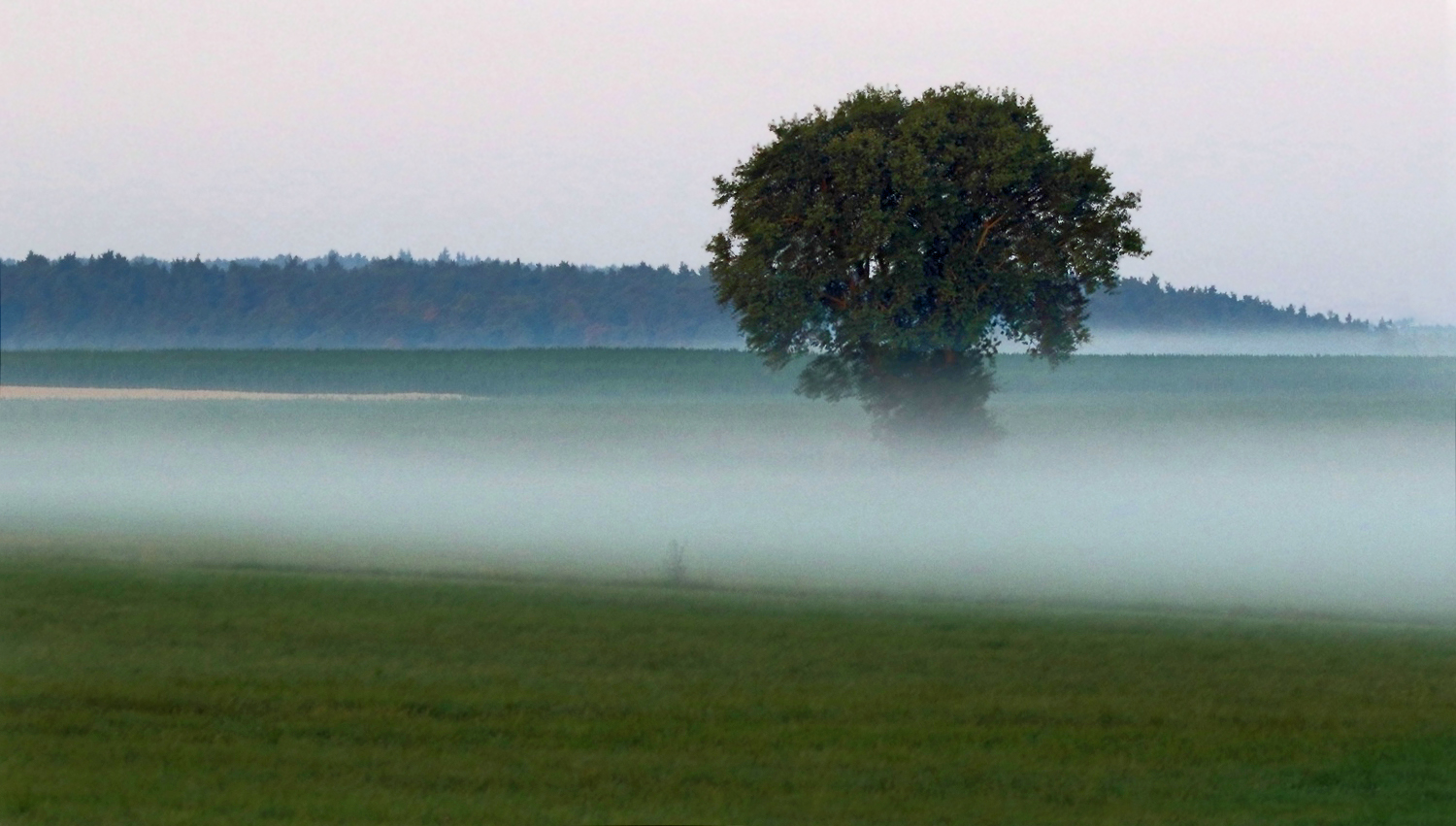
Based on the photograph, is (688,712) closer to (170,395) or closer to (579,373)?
(579,373)

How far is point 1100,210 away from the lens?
52938 millimetres

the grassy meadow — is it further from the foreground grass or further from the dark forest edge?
the dark forest edge

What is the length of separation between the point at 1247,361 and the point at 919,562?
8156cm

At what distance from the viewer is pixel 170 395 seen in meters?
104

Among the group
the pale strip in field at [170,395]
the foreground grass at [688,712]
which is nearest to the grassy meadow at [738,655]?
the foreground grass at [688,712]

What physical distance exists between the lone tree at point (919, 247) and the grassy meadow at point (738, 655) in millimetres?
3514

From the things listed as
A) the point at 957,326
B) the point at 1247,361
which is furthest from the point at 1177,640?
the point at 1247,361

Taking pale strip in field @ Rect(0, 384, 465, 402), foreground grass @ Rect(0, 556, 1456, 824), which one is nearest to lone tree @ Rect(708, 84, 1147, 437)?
foreground grass @ Rect(0, 556, 1456, 824)

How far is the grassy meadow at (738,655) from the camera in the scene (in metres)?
13.0

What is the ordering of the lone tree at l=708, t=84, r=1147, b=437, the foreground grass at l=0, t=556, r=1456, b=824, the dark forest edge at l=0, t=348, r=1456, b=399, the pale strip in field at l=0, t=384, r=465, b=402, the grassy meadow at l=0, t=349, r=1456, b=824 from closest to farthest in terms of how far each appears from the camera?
the foreground grass at l=0, t=556, r=1456, b=824
the grassy meadow at l=0, t=349, r=1456, b=824
the lone tree at l=708, t=84, r=1147, b=437
the pale strip in field at l=0, t=384, r=465, b=402
the dark forest edge at l=0, t=348, r=1456, b=399

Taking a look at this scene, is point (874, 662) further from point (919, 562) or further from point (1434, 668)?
point (919, 562)

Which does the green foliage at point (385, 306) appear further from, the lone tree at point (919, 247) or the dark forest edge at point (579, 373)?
the lone tree at point (919, 247)

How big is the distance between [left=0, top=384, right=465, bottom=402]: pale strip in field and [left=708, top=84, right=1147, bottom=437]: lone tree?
5303 cm

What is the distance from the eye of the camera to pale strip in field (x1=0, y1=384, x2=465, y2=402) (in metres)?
98.8
